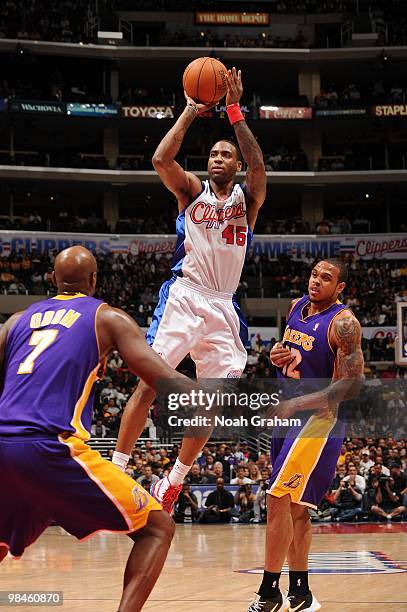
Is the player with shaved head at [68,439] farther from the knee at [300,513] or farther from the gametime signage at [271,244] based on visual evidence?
the gametime signage at [271,244]

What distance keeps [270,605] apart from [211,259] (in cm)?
261

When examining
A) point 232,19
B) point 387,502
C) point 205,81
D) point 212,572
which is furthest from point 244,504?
point 232,19

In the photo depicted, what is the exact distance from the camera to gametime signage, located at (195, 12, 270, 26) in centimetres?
3703

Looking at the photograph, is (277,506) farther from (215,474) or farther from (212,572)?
(215,474)

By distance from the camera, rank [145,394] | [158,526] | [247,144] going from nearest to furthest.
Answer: [158,526]
[145,394]
[247,144]

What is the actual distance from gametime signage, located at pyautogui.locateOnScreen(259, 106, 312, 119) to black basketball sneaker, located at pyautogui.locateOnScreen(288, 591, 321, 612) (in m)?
30.5

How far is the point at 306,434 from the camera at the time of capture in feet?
21.2

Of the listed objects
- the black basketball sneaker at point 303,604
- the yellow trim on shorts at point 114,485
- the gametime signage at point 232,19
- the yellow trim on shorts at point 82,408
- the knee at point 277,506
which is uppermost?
the gametime signage at point 232,19

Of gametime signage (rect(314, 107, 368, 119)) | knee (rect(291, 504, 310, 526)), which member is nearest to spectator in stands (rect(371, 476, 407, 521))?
knee (rect(291, 504, 310, 526))

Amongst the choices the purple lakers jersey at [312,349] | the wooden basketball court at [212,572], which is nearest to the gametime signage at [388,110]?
the wooden basketball court at [212,572]

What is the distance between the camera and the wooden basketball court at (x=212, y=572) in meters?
6.56

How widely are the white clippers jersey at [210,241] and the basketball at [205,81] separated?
715 millimetres

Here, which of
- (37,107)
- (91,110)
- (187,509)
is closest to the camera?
(187,509)

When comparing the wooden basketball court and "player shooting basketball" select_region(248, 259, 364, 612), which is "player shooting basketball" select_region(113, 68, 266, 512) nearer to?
"player shooting basketball" select_region(248, 259, 364, 612)
